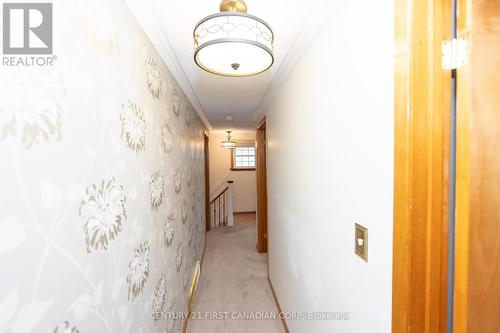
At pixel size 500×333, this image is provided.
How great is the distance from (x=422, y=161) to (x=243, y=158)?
5942 millimetres

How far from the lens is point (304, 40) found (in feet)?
4.71

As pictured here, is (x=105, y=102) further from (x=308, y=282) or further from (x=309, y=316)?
(x=309, y=316)

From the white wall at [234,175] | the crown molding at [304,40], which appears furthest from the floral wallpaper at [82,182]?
the white wall at [234,175]

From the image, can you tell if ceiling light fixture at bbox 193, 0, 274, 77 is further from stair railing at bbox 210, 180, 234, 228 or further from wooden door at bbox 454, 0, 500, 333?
stair railing at bbox 210, 180, 234, 228

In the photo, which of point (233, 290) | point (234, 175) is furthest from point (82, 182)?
point (234, 175)

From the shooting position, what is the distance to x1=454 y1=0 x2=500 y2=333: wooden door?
0.62 meters

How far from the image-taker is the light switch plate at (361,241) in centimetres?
89

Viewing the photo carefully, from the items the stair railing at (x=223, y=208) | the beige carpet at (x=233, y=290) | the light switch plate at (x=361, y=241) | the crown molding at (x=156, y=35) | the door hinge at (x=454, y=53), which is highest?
the crown molding at (x=156, y=35)

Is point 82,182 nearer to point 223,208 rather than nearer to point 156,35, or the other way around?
point 156,35

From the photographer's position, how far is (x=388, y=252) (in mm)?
769

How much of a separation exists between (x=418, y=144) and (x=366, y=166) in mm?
227

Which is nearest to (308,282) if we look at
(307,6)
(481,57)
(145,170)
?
(145,170)

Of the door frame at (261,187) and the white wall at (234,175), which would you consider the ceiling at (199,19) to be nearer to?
the door frame at (261,187)

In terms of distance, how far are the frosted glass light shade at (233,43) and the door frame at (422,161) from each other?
0.45m
